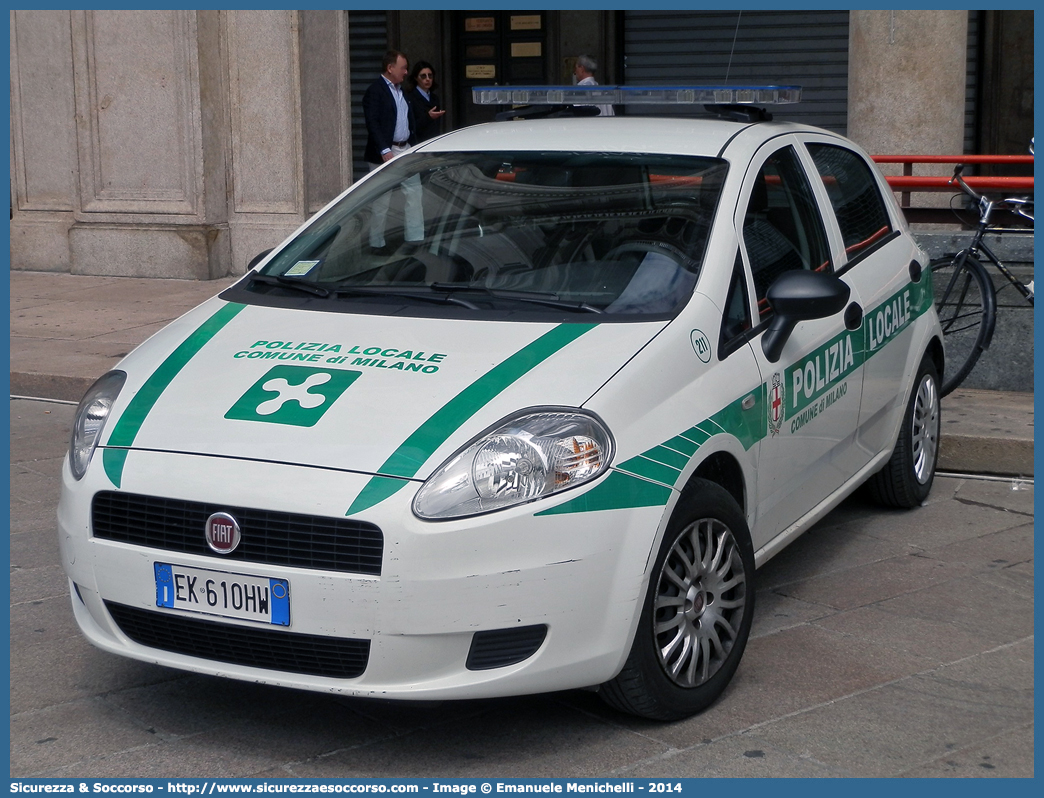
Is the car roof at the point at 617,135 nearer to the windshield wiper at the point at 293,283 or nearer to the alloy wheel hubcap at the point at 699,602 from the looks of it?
the windshield wiper at the point at 293,283

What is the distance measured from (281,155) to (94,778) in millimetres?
9721

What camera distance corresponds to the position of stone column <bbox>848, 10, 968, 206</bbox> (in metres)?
10.2

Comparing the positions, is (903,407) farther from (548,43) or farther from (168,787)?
(548,43)

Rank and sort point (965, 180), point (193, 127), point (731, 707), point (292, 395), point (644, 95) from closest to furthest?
point (292, 395) < point (731, 707) < point (644, 95) < point (965, 180) < point (193, 127)

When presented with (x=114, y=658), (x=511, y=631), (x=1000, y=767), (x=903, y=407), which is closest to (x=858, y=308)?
(x=903, y=407)

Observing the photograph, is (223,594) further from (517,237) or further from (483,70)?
(483,70)

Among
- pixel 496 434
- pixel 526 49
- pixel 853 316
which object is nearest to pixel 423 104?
pixel 526 49

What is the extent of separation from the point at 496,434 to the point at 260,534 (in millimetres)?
618

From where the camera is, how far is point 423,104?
40.8ft

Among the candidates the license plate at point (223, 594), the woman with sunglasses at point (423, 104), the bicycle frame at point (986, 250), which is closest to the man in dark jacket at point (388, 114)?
the woman with sunglasses at point (423, 104)

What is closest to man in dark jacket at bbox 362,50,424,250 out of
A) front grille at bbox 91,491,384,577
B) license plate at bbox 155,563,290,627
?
front grille at bbox 91,491,384,577

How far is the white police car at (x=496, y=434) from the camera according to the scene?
321 centimetres

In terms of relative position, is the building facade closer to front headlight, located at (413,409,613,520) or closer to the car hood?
the car hood

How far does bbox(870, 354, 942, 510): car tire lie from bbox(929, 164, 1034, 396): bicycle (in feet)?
5.33
